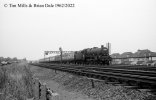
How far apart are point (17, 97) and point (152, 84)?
6.55 meters

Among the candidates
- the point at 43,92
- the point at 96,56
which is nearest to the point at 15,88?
the point at 43,92

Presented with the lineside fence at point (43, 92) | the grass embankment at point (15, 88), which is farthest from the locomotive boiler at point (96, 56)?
the lineside fence at point (43, 92)

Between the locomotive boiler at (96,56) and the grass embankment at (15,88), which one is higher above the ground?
the locomotive boiler at (96,56)

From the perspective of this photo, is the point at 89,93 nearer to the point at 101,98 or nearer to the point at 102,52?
the point at 101,98

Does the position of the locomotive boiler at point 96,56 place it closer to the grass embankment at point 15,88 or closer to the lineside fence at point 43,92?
the grass embankment at point 15,88

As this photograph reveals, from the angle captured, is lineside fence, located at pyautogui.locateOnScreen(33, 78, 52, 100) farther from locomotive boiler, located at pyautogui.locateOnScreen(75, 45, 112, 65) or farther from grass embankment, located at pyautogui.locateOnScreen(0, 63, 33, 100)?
locomotive boiler, located at pyautogui.locateOnScreen(75, 45, 112, 65)

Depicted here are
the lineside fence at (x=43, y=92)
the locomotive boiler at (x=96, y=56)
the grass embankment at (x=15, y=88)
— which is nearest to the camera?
the lineside fence at (x=43, y=92)

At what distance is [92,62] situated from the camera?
30.7 metres

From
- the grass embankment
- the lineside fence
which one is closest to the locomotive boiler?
the grass embankment

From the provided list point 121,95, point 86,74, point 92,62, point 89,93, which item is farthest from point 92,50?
point 121,95

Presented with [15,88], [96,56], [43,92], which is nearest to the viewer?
[43,92]

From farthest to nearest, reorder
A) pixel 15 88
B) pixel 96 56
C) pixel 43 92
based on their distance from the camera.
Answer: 1. pixel 96 56
2. pixel 15 88
3. pixel 43 92

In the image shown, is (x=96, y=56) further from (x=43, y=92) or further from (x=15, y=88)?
(x=43, y=92)

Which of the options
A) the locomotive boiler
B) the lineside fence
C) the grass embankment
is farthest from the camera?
the locomotive boiler
